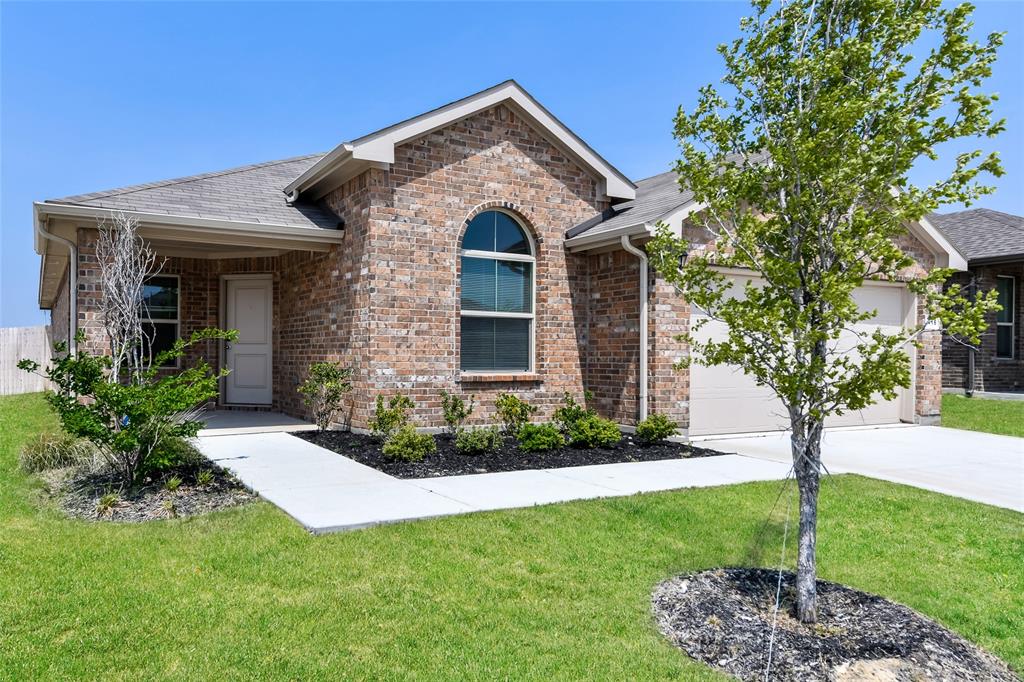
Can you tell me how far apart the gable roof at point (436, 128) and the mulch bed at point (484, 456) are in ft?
12.7

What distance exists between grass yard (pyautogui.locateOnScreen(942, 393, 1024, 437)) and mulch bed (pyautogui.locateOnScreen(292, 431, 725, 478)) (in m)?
6.56

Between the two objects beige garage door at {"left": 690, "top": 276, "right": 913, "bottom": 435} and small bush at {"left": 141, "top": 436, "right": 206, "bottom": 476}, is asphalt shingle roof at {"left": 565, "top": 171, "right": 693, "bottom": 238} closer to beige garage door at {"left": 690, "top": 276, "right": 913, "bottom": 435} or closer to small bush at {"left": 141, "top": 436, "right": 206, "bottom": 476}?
beige garage door at {"left": 690, "top": 276, "right": 913, "bottom": 435}

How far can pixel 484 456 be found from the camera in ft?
27.9

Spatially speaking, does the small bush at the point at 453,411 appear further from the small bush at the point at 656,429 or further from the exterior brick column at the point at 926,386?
the exterior brick column at the point at 926,386

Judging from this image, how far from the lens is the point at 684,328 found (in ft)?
33.0

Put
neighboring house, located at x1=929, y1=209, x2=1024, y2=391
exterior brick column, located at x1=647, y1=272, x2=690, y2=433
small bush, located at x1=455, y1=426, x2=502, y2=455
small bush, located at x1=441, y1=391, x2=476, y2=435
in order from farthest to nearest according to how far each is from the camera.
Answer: neighboring house, located at x1=929, y1=209, x2=1024, y2=391, exterior brick column, located at x1=647, y1=272, x2=690, y2=433, small bush, located at x1=441, y1=391, x2=476, y2=435, small bush, located at x1=455, y1=426, x2=502, y2=455

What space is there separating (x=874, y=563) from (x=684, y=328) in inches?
221

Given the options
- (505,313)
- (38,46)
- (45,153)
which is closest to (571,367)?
(505,313)

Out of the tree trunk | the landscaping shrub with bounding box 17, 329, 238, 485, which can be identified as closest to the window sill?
the landscaping shrub with bounding box 17, 329, 238, 485

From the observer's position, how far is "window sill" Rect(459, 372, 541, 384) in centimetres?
1009

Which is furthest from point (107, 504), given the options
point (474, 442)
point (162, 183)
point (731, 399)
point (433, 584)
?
point (731, 399)

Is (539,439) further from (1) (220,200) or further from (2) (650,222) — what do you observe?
(1) (220,200)

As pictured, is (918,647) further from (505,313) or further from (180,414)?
(505,313)

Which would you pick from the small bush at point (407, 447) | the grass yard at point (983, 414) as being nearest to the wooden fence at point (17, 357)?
the small bush at point (407, 447)
